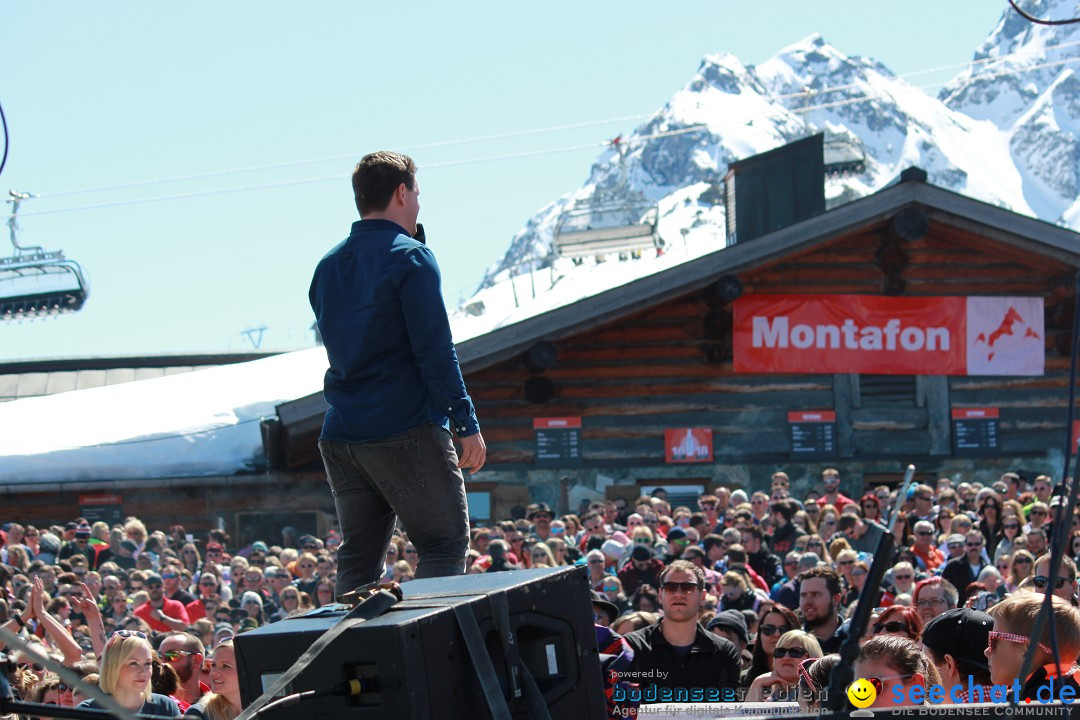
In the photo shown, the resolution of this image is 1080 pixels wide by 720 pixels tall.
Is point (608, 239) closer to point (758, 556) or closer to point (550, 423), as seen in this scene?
point (550, 423)

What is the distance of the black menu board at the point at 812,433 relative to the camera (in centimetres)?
1806

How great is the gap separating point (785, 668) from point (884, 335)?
40.1 ft

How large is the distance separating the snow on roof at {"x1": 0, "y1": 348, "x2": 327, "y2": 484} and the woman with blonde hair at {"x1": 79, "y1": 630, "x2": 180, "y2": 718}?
11.5m

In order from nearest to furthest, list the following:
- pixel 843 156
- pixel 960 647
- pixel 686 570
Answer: pixel 960 647 < pixel 686 570 < pixel 843 156

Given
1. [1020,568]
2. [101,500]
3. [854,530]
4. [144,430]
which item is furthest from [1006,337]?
[101,500]

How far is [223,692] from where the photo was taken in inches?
257

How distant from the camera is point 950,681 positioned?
5.63 metres

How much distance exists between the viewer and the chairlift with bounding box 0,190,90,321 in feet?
143

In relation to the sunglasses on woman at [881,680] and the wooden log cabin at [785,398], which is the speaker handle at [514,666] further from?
the wooden log cabin at [785,398]

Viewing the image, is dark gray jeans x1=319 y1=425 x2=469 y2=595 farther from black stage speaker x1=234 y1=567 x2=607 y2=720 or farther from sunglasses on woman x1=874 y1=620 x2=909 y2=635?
sunglasses on woman x1=874 y1=620 x2=909 y2=635

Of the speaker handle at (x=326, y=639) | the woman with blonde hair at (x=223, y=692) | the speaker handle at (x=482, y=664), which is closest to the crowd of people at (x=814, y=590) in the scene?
the speaker handle at (x=482, y=664)

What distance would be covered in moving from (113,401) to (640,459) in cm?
762

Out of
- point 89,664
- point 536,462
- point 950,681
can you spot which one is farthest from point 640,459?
point 950,681

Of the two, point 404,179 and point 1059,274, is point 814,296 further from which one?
point 404,179
